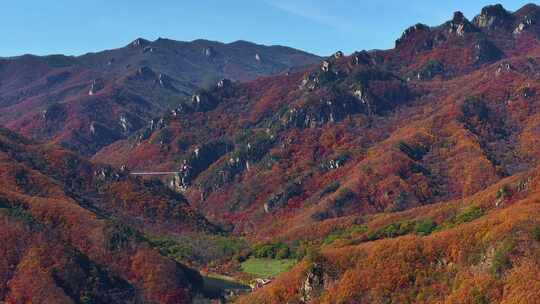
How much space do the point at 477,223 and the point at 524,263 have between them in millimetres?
29217

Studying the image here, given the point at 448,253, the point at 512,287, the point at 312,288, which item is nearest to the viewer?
the point at 512,287

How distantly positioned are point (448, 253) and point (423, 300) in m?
14.5

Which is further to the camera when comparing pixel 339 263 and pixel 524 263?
pixel 339 263

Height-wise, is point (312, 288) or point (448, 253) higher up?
point (448, 253)

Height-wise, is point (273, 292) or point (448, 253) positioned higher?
point (448, 253)

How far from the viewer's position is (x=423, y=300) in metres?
167

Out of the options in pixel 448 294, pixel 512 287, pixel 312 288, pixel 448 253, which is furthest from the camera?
pixel 312 288

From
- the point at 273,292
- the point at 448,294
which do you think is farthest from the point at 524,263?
the point at 273,292

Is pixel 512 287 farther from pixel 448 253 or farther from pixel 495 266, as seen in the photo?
pixel 448 253

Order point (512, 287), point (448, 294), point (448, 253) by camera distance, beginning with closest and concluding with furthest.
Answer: point (512, 287) → point (448, 294) → point (448, 253)

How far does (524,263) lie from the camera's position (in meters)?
157

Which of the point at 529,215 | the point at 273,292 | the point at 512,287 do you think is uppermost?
the point at 529,215

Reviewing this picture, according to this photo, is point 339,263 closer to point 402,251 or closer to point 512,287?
point 402,251

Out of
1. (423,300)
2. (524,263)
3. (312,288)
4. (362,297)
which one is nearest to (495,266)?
(524,263)
